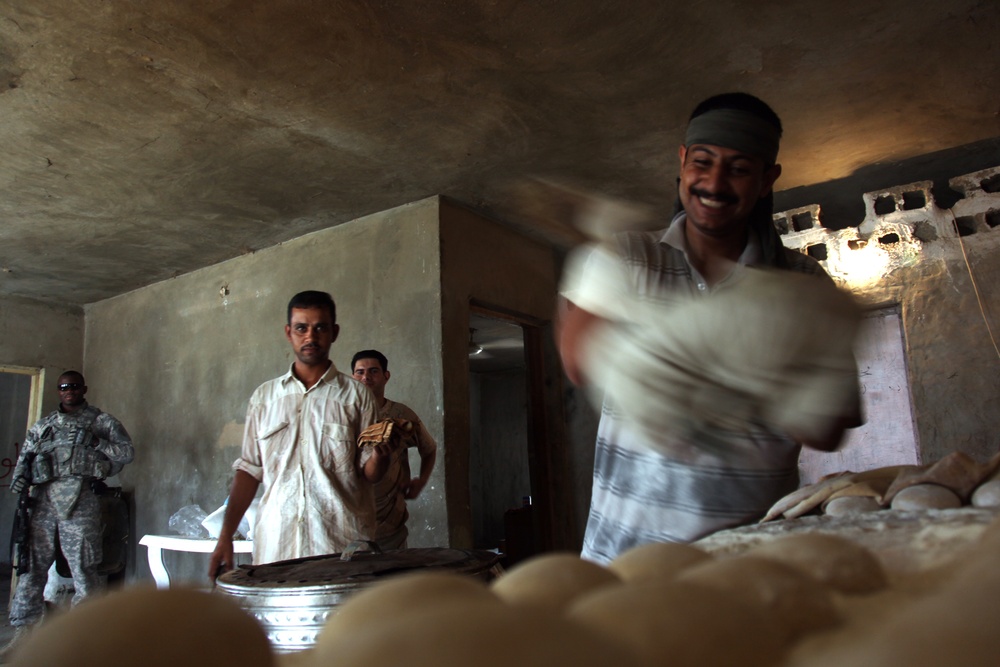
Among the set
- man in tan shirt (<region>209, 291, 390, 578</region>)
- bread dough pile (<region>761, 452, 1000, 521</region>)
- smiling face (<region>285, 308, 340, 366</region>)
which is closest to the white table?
man in tan shirt (<region>209, 291, 390, 578</region>)

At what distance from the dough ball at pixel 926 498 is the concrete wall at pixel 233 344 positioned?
12.1 feet

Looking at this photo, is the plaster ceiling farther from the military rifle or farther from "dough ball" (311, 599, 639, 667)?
"dough ball" (311, 599, 639, 667)

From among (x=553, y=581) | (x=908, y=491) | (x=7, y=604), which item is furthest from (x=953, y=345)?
(x=7, y=604)

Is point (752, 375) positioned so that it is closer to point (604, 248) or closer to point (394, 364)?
point (604, 248)

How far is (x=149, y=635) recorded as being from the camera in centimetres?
40

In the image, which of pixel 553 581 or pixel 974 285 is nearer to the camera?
pixel 553 581

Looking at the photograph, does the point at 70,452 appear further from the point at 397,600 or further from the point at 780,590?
the point at 780,590

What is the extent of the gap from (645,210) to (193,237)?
11.7 feet

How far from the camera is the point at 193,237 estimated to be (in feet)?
18.0

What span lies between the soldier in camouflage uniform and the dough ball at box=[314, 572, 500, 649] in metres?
5.89

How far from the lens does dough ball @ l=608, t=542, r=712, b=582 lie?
545 millimetres

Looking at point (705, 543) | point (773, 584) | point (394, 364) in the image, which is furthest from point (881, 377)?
point (773, 584)

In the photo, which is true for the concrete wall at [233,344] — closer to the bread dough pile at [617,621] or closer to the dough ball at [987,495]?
the dough ball at [987,495]

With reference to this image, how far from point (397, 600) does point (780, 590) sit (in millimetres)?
250
